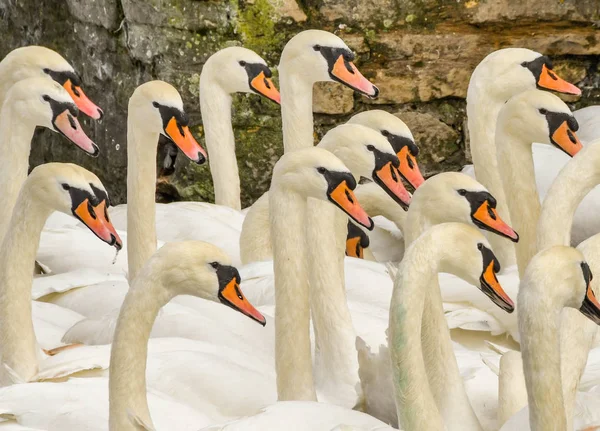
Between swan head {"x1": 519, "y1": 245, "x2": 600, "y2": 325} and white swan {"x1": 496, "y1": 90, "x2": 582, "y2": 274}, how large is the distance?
1.98 m

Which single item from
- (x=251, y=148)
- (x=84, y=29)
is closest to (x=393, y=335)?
(x=251, y=148)

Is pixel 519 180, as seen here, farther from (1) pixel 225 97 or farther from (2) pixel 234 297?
(2) pixel 234 297

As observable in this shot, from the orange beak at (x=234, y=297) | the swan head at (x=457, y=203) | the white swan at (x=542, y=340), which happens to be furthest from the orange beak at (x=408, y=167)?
the white swan at (x=542, y=340)

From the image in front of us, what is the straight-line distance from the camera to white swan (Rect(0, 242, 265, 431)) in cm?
430

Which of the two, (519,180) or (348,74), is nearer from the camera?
(519,180)

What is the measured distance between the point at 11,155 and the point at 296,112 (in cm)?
138

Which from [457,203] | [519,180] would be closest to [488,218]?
[457,203]

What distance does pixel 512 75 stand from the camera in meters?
6.62

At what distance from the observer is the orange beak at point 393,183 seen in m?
5.80

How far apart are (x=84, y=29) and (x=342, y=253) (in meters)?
2.77

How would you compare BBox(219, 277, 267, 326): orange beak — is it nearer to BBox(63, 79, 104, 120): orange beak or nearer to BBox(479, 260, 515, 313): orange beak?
BBox(479, 260, 515, 313): orange beak

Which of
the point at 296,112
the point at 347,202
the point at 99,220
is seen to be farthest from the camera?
the point at 296,112

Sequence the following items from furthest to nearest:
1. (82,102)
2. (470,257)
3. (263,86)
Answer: (263,86) < (82,102) < (470,257)

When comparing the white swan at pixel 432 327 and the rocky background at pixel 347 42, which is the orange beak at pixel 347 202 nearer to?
the white swan at pixel 432 327
